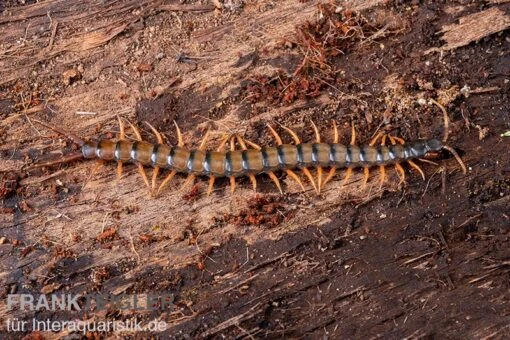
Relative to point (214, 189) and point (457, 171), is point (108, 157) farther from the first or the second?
point (457, 171)

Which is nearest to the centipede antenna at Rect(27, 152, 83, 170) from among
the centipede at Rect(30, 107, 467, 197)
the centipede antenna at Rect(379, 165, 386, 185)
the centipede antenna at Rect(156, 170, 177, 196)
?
the centipede at Rect(30, 107, 467, 197)

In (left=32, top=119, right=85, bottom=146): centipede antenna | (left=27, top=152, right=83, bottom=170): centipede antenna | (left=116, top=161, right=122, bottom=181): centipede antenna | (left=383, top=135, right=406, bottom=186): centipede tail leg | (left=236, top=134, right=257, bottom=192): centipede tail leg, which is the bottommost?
(left=383, top=135, right=406, bottom=186): centipede tail leg

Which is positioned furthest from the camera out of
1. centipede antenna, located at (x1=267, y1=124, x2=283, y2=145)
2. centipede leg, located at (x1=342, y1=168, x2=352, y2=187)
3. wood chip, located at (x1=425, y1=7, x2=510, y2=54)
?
wood chip, located at (x1=425, y1=7, x2=510, y2=54)

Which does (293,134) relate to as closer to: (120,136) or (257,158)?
(257,158)

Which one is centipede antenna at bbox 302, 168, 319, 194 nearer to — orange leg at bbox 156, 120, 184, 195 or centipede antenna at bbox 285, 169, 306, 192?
centipede antenna at bbox 285, 169, 306, 192

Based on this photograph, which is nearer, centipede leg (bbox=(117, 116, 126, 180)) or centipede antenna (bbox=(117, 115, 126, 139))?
centipede leg (bbox=(117, 116, 126, 180))

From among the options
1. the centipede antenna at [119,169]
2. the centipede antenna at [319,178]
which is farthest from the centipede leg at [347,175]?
the centipede antenna at [119,169]

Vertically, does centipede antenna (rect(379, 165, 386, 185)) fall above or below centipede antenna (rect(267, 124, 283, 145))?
below
